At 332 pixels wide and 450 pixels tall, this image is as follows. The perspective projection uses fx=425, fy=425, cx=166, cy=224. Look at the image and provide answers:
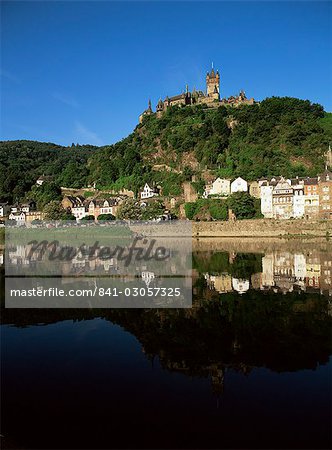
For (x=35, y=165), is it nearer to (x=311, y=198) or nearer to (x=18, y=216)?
(x=18, y=216)

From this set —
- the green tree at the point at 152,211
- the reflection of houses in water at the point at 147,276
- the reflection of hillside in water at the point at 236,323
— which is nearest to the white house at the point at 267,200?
the green tree at the point at 152,211

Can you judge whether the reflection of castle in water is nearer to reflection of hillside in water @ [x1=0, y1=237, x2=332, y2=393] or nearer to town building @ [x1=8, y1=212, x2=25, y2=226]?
reflection of hillside in water @ [x1=0, y1=237, x2=332, y2=393]

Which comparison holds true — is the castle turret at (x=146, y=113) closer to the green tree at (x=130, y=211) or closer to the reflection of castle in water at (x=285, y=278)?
the green tree at (x=130, y=211)

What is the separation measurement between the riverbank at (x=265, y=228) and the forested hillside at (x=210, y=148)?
1386cm

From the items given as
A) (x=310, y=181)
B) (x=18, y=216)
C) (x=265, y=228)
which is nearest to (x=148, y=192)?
(x=18, y=216)

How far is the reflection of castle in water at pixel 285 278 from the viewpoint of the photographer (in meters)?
23.4

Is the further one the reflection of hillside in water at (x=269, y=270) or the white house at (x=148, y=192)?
the white house at (x=148, y=192)

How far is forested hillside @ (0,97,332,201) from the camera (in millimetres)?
79938

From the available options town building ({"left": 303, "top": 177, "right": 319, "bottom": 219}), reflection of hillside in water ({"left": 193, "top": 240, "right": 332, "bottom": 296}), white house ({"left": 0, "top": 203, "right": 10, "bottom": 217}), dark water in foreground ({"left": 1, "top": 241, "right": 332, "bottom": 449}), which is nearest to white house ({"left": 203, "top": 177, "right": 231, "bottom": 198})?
town building ({"left": 303, "top": 177, "right": 319, "bottom": 219})

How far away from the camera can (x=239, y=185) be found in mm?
73375

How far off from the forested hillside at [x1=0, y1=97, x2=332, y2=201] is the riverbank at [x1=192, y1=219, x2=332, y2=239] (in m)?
13.9

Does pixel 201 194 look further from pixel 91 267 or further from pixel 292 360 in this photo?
pixel 292 360

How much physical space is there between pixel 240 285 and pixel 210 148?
219 ft

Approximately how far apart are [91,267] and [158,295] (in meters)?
12.2
